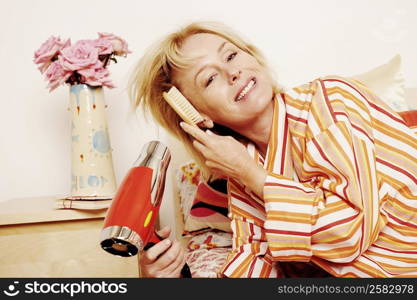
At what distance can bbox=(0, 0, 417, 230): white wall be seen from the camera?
6.36 ft

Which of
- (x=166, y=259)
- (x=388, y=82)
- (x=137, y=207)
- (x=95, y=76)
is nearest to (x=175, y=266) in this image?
(x=166, y=259)

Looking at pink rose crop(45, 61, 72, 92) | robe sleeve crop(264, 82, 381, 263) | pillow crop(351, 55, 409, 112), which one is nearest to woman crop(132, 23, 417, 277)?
robe sleeve crop(264, 82, 381, 263)

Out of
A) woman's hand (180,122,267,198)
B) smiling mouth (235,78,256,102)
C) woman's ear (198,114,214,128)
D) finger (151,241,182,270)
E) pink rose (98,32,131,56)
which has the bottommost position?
finger (151,241,182,270)

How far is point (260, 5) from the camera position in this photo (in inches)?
79.8

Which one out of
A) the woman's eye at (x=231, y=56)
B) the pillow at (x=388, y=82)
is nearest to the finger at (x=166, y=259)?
the woman's eye at (x=231, y=56)

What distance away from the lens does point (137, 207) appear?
3.22 ft

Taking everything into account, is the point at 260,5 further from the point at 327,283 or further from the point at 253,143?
the point at 327,283

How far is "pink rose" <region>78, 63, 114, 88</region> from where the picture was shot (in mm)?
1519

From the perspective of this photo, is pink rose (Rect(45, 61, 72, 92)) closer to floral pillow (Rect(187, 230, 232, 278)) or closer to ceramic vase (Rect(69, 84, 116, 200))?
ceramic vase (Rect(69, 84, 116, 200))

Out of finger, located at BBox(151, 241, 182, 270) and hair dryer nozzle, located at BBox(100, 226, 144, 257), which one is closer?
hair dryer nozzle, located at BBox(100, 226, 144, 257)

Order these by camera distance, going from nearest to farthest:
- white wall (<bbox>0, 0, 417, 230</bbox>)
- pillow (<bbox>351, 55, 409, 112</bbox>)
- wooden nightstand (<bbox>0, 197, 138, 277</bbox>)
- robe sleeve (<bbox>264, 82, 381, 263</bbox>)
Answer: robe sleeve (<bbox>264, 82, 381, 263</bbox>) → wooden nightstand (<bbox>0, 197, 138, 277</bbox>) → pillow (<bbox>351, 55, 409, 112</bbox>) → white wall (<bbox>0, 0, 417, 230</bbox>)

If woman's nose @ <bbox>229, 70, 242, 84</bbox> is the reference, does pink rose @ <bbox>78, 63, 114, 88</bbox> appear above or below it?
below

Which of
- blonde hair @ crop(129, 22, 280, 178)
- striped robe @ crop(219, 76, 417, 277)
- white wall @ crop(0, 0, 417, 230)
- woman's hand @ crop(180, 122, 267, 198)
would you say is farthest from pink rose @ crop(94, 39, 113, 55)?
striped robe @ crop(219, 76, 417, 277)

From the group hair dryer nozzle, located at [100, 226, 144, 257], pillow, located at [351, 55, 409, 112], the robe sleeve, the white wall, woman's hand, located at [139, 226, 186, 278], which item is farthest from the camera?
the white wall
